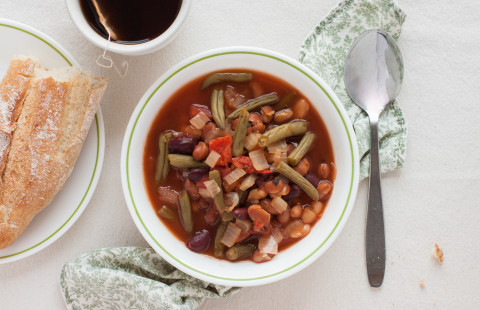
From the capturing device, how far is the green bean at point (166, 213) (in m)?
2.33

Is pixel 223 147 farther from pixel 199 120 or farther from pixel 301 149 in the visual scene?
pixel 301 149

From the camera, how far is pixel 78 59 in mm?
2539

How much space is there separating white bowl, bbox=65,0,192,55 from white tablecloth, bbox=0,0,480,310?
35 centimetres

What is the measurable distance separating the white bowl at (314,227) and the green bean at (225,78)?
0.13 ft

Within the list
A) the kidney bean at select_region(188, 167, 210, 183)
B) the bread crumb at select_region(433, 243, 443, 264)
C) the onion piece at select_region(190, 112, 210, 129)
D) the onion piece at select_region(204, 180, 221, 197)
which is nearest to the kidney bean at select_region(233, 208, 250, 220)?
the onion piece at select_region(204, 180, 221, 197)

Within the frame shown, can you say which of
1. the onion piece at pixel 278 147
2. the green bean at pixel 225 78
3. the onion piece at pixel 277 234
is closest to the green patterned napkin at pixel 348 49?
the green bean at pixel 225 78

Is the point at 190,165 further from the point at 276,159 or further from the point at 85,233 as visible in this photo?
the point at 85,233

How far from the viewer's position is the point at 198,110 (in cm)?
231

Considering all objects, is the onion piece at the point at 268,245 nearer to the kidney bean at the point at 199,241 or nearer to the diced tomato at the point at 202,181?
the kidney bean at the point at 199,241

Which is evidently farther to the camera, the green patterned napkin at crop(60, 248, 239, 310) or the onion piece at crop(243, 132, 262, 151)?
the green patterned napkin at crop(60, 248, 239, 310)

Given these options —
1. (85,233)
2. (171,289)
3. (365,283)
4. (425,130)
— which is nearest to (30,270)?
(85,233)

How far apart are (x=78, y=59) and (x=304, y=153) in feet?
A: 4.55

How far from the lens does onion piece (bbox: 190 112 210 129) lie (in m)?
2.26

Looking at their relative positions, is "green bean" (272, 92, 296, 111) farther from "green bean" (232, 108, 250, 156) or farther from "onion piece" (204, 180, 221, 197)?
"onion piece" (204, 180, 221, 197)
